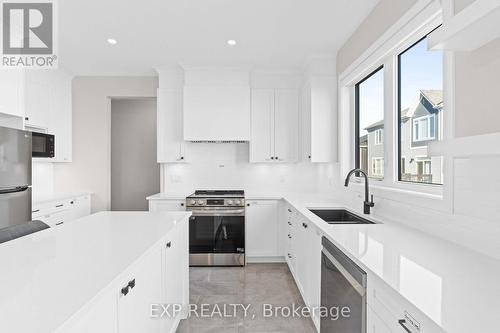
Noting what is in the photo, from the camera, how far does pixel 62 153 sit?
3826 millimetres

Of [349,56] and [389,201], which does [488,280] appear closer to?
[389,201]

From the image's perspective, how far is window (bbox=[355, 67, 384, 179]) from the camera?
2555 mm

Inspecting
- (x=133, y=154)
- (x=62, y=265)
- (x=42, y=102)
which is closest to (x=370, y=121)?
(x=62, y=265)

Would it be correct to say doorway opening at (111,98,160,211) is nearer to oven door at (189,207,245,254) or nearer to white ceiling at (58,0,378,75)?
white ceiling at (58,0,378,75)

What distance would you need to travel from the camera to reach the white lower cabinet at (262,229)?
359 centimetres

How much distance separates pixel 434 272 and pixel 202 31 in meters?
2.72

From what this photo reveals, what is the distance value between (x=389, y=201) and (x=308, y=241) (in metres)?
0.70

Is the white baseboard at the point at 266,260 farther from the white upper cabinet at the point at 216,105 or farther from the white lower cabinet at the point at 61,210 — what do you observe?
the white lower cabinet at the point at 61,210

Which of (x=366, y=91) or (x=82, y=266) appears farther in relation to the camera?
(x=366, y=91)

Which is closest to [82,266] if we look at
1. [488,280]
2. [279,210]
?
[488,280]

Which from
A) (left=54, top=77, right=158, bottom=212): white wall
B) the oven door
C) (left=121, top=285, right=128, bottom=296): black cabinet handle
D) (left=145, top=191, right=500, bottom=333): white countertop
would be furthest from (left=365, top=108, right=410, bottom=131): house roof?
(left=54, top=77, right=158, bottom=212): white wall

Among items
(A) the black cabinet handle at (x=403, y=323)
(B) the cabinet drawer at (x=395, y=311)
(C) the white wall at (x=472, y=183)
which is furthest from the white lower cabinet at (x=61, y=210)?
(C) the white wall at (x=472, y=183)

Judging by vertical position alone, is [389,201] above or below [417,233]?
above

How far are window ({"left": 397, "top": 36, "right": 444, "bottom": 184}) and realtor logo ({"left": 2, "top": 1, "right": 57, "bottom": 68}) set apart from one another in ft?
9.74
